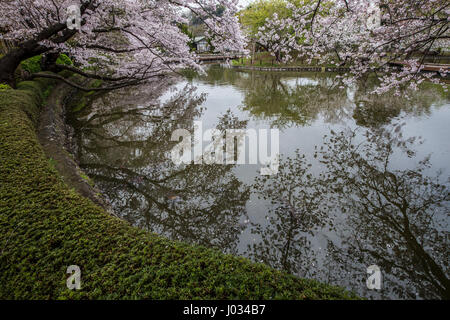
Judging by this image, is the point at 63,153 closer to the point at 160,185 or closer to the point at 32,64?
the point at 160,185

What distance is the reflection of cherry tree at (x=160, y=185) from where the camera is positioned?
410 cm

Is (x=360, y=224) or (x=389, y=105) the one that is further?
(x=389, y=105)

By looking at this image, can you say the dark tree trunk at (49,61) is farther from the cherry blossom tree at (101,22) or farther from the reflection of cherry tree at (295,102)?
the reflection of cherry tree at (295,102)

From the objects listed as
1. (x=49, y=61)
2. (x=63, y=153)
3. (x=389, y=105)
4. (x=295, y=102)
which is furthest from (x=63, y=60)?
(x=389, y=105)

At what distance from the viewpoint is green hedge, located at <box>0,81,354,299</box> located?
1.81m

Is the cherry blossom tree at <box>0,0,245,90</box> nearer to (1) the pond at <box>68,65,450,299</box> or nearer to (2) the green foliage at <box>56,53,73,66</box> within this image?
(1) the pond at <box>68,65,450,299</box>

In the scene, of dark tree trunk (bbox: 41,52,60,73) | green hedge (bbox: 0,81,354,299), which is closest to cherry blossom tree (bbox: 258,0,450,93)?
green hedge (bbox: 0,81,354,299)

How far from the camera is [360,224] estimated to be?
4.03m

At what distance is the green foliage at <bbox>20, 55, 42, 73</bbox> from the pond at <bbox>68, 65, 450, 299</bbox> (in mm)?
5260

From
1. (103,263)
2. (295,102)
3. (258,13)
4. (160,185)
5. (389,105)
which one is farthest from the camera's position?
(258,13)

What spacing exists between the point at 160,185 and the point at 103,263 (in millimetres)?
3345

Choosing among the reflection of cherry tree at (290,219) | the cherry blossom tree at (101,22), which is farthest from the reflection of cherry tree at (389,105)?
the cherry blossom tree at (101,22)
